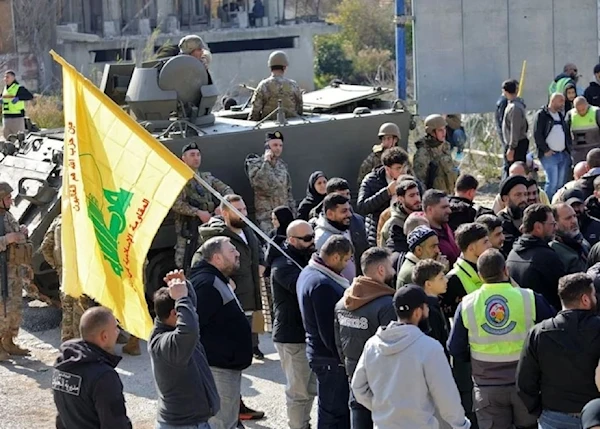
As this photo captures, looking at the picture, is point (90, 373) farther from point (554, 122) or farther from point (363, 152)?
point (554, 122)

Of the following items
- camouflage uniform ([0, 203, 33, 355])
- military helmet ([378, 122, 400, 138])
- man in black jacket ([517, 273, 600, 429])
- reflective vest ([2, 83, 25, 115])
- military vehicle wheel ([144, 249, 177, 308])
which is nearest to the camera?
man in black jacket ([517, 273, 600, 429])

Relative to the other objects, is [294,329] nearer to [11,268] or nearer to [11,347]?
[11,268]

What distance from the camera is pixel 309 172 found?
13641mm

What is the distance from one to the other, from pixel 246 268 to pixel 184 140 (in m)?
2.43

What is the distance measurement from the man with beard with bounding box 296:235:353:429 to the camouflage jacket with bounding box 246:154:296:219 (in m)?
4.27

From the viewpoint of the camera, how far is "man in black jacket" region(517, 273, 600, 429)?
6969mm

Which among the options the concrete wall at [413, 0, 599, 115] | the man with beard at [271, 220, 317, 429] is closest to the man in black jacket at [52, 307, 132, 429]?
the man with beard at [271, 220, 317, 429]

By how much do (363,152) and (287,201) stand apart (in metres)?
1.44

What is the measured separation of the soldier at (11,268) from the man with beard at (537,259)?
4.89 meters

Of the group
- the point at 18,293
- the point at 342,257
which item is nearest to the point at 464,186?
the point at 342,257

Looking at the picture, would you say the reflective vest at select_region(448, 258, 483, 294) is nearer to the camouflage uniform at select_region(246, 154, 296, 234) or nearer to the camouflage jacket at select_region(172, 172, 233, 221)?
the camouflage jacket at select_region(172, 172, 233, 221)

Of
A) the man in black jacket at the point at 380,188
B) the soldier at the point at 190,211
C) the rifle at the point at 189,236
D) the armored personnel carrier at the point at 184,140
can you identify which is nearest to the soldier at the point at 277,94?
the armored personnel carrier at the point at 184,140

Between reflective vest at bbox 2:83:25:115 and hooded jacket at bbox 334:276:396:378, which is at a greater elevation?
reflective vest at bbox 2:83:25:115

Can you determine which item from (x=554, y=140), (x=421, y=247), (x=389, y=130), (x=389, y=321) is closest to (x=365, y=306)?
(x=389, y=321)
